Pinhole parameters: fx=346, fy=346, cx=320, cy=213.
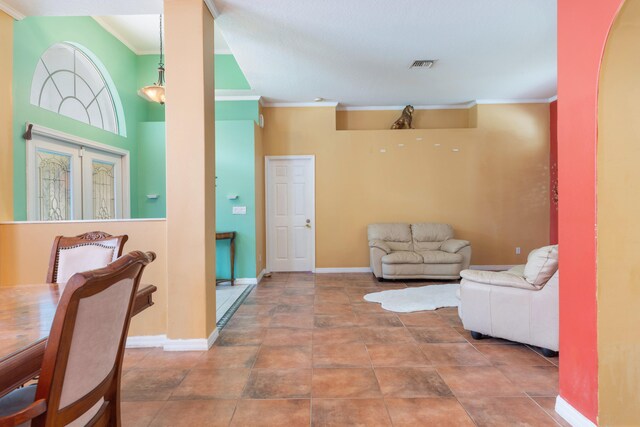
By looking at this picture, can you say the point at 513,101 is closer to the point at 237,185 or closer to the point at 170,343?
the point at 237,185

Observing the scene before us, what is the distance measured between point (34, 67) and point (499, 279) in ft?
15.4

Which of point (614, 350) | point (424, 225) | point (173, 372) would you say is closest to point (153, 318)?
point (173, 372)

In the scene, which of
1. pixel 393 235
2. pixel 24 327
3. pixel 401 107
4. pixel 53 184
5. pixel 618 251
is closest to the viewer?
pixel 24 327

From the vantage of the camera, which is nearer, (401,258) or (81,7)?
(81,7)

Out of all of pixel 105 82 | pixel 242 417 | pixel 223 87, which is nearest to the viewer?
pixel 242 417

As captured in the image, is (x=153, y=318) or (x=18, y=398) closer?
(x=18, y=398)

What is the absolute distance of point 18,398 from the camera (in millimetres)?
1233

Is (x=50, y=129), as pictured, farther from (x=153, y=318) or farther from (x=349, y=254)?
(x=349, y=254)

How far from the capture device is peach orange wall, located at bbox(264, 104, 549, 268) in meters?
6.08

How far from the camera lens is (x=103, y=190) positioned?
464 centimetres

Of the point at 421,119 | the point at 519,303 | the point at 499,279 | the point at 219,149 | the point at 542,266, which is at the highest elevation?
the point at 421,119

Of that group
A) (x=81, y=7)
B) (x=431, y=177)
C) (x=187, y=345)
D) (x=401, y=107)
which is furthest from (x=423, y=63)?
(x=187, y=345)

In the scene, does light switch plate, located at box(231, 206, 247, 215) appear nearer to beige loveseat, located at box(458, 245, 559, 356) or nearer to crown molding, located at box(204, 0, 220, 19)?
crown molding, located at box(204, 0, 220, 19)

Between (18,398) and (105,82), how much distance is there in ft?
15.3
